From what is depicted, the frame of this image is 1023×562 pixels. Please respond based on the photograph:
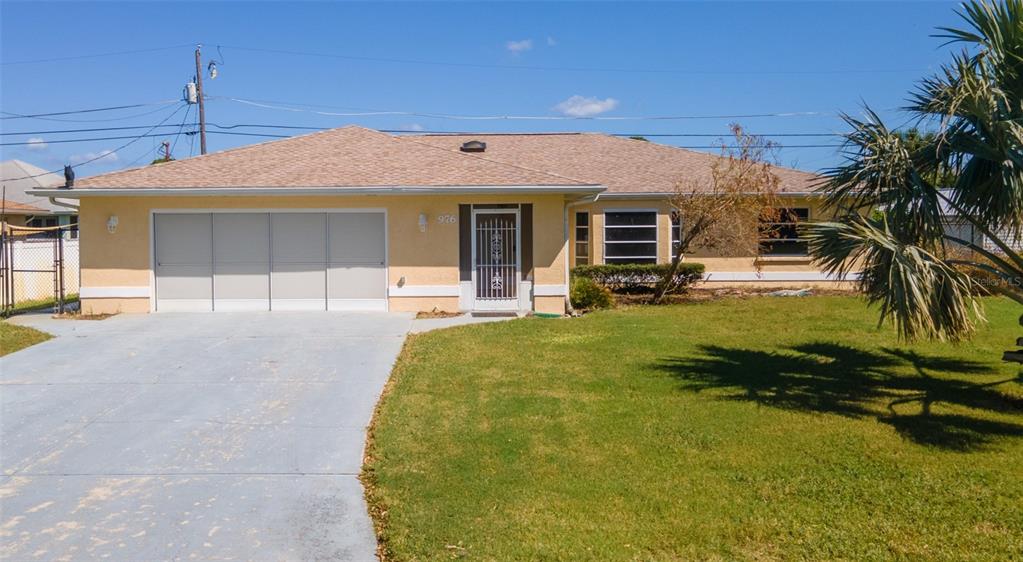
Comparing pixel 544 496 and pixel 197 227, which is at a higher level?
pixel 197 227

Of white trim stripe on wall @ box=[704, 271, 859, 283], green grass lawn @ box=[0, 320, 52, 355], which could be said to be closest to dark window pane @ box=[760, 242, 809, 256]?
white trim stripe on wall @ box=[704, 271, 859, 283]

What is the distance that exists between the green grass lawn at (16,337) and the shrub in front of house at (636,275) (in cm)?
1181

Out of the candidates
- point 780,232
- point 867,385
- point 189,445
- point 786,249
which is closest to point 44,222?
point 780,232

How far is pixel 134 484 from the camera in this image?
22.0 ft

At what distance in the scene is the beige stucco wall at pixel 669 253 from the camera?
21578 millimetres

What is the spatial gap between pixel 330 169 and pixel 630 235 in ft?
27.6

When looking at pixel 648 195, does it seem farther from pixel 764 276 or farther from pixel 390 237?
A: pixel 390 237

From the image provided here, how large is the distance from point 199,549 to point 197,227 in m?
12.5

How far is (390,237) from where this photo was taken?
54.6 ft

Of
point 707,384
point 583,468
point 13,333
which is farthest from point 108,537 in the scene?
point 13,333

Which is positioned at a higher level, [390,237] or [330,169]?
[330,169]

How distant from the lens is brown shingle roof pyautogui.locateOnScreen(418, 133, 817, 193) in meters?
22.1

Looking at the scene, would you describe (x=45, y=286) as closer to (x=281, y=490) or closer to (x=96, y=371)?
(x=96, y=371)

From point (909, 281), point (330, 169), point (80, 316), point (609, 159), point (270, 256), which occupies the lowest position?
point (80, 316)
